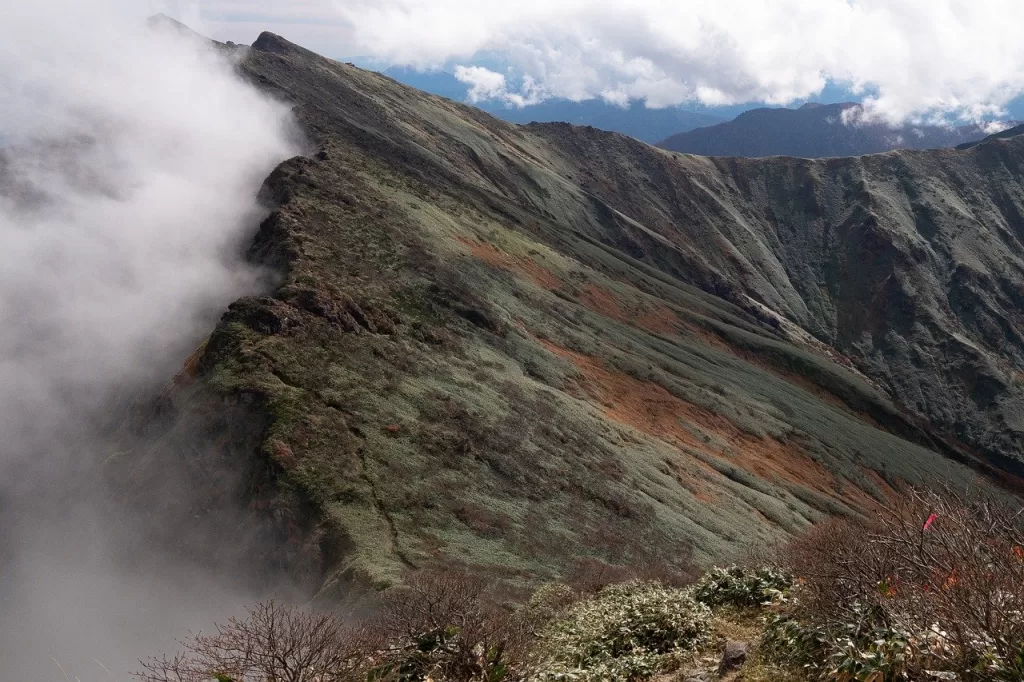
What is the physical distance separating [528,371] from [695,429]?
48.8ft

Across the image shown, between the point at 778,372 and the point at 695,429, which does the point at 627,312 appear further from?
the point at 695,429

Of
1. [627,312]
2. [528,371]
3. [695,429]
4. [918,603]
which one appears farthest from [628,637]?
[627,312]

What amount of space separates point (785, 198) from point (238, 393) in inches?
6682

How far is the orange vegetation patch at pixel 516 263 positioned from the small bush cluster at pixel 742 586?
52551 millimetres

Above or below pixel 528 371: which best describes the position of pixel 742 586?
below

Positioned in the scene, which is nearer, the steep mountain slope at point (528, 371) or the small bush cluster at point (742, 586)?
the small bush cluster at point (742, 586)

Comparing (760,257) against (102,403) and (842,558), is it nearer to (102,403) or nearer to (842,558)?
(102,403)

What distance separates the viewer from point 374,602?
20984 millimetres

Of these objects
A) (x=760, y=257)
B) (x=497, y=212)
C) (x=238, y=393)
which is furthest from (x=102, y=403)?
(x=760, y=257)

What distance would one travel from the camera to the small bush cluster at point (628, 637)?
1266 centimetres

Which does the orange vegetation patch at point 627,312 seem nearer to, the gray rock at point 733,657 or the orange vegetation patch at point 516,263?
the orange vegetation patch at point 516,263

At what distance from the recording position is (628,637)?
14.0 meters

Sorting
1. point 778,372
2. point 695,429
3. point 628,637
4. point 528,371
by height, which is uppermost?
point 528,371

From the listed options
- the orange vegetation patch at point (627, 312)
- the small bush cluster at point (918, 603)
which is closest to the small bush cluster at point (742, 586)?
the small bush cluster at point (918, 603)
